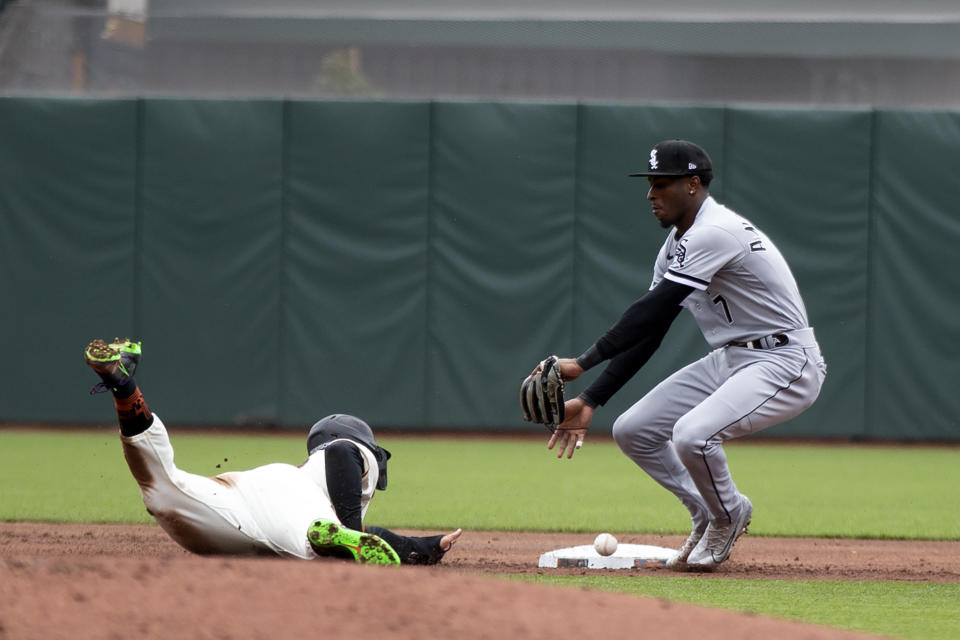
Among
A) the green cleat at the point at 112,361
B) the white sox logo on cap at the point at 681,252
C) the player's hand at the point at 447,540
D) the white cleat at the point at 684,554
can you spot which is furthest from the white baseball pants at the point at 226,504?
the white sox logo on cap at the point at 681,252

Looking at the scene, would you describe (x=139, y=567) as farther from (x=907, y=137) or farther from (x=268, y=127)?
(x=907, y=137)

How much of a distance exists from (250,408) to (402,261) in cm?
192

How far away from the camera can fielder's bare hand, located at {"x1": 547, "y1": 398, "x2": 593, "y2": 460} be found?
4746mm

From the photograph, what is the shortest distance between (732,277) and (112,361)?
2.44m

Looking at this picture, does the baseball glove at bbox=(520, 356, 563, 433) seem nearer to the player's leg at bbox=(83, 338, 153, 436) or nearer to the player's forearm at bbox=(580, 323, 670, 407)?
the player's forearm at bbox=(580, 323, 670, 407)

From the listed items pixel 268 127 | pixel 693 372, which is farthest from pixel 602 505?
pixel 268 127

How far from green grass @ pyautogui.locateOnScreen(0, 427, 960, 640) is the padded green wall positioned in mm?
542

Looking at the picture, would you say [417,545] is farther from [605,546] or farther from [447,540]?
[605,546]

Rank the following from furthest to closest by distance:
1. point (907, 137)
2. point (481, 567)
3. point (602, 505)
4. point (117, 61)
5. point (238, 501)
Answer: point (117, 61) → point (907, 137) → point (602, 505) → point (481, 567) → point (238, 501)

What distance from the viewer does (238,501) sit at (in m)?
4.35

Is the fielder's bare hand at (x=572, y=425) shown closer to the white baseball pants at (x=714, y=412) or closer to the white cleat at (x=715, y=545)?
the white baseball pants at (x=714, y=412)

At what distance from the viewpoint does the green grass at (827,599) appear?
12.3ft

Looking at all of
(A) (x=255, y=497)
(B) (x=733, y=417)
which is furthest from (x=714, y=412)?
(A) (x=255, y=497)

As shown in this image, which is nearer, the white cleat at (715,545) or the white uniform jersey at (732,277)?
the white uniform jersey at (732,277)
